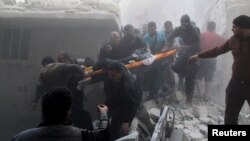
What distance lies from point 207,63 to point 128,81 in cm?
390

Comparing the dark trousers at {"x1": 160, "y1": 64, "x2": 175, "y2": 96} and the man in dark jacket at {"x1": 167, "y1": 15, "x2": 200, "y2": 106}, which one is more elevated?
the man in dark jacket at {"x1": 167, "y1": 15, "x2": 200, "y2": 106}

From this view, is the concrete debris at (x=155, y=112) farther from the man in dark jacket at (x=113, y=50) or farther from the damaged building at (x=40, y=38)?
the damaged building at (x=40, y=38)

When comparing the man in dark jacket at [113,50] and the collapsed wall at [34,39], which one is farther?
the collapsed wall at [34,39]

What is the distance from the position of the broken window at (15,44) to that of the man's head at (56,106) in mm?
8046

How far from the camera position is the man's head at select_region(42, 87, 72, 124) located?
286cm

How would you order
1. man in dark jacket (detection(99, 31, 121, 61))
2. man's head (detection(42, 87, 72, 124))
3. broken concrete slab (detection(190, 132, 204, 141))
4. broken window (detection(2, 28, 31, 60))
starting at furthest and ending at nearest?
broken window (detection(2, 28, 31, 60)) < man in dark jacket (detection(99, 31, 121, 61)) < broken concrete slab (detection(190, 132, 204, 141)) < man's head (detection(42, 87, 72, 124))

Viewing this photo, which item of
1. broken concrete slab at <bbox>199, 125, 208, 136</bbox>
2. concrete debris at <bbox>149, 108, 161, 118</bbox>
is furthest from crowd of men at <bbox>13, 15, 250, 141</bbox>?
broken concrete slab at <bbox>199, 125, 208, 136</bbox>

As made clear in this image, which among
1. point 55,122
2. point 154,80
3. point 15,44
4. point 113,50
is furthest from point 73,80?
point 15,44

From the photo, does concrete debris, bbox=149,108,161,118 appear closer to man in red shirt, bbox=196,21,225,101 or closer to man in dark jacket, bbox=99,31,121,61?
man in dark jacket, bbox=99,31,121,61

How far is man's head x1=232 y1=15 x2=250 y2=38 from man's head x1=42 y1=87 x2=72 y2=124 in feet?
9.38

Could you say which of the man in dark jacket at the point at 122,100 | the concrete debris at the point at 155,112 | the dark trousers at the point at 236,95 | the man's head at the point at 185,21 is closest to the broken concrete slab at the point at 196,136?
the concrete debris at the point at 155,112

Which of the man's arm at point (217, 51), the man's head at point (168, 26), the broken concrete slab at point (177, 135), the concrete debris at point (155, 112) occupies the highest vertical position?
the man's head at point (168, 26)

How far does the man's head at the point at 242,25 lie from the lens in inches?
188

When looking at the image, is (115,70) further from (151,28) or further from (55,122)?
(151,28)
